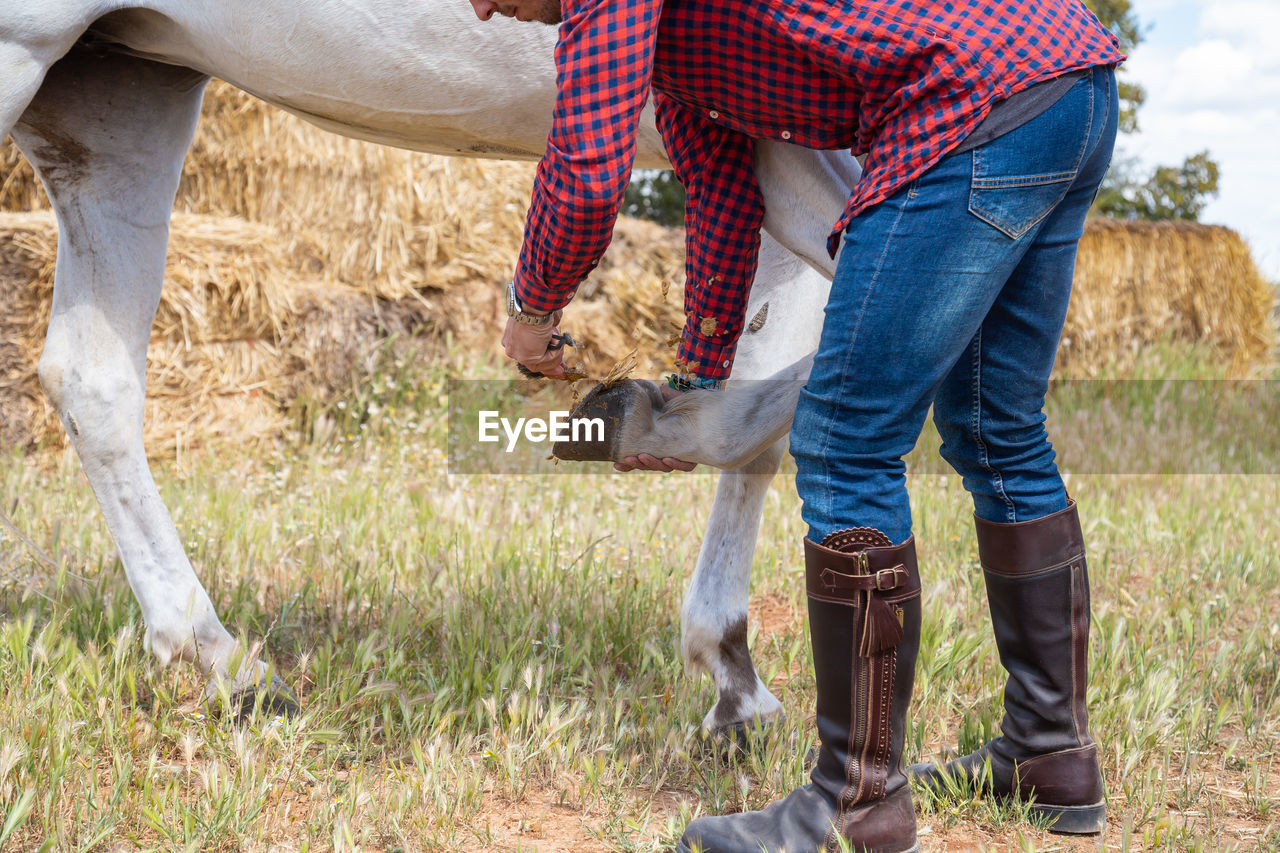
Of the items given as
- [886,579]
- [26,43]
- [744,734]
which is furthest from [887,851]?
[26,43]

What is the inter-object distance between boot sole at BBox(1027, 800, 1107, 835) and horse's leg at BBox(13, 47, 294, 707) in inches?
70.6

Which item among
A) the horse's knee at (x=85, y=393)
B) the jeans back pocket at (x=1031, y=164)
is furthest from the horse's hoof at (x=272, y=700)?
the jeans back pocket at (x=1031, y=164)

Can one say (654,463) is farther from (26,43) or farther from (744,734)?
(26,43)

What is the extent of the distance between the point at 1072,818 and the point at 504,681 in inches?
46.9

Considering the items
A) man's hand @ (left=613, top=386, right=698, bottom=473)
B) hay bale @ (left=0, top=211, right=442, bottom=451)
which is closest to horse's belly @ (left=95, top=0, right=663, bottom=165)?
man's hand @ (left=613, top=386, right=698, bottom=473)

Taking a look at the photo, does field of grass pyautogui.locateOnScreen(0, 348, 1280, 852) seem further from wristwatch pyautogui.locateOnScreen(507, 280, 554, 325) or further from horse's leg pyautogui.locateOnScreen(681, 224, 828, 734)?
wristwatch pyautogui.locateOnScreen(507, 280, 554, 325)

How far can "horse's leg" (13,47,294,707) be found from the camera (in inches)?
99.7

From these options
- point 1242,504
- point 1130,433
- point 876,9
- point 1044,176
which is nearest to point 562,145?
point 876,9

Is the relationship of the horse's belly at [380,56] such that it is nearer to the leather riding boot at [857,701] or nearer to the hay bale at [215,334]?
the leather riding boot at [857,701]

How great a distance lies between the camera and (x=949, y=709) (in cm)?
251

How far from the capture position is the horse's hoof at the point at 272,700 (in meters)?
2.28

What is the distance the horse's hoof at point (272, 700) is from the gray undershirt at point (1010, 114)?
174 cm

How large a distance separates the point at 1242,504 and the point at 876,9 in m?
3.97

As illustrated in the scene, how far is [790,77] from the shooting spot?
1568mm
